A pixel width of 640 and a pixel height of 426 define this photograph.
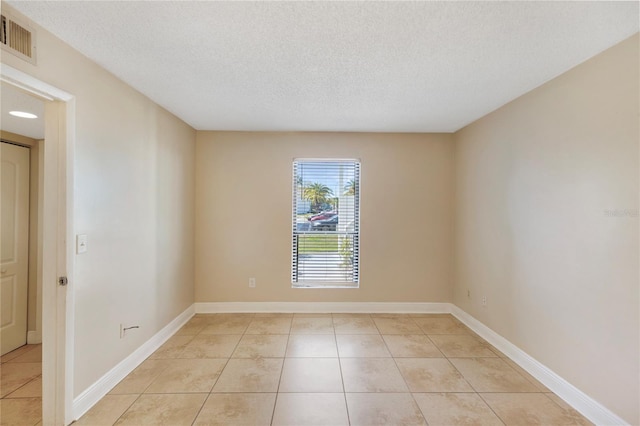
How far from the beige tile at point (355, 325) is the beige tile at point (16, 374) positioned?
275 cm

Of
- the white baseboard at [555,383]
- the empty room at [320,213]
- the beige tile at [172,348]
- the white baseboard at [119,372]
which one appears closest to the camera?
the empty room at [320,213]

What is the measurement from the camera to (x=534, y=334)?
7.77ft

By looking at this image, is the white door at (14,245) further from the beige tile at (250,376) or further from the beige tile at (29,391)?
the beige tile at (250,376)

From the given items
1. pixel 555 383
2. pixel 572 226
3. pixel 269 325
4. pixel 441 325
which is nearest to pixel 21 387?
pixel 269 325

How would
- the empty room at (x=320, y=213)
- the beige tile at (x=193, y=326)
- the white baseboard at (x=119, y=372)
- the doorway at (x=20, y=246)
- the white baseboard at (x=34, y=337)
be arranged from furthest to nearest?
the beige tile at (x=193, y=326), the white baseboard at (x=34, y=337), the doorway at (x=20, y=246), the white baseboard at (x=119, y=372), the empty room at (x=320, y=213)

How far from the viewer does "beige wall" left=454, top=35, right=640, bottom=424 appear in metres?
1.69

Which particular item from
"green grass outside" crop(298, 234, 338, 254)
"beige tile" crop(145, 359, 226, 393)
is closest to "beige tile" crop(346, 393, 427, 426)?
"beige tile" crop(145, 359, 226, 393)

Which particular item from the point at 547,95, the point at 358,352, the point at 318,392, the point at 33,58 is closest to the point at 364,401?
the point at 318,392

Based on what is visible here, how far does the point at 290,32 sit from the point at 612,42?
1968mm

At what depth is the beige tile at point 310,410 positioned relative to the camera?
184cm

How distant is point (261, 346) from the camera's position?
9.37 feet

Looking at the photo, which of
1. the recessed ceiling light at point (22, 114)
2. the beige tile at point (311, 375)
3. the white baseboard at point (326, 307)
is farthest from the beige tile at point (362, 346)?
the recessed ceiling light at point (22, 114)

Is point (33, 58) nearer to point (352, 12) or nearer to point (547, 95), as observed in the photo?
point (352, 12)

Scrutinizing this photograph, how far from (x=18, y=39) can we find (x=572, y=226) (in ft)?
11.9
